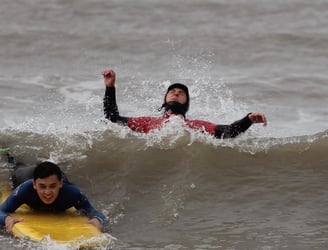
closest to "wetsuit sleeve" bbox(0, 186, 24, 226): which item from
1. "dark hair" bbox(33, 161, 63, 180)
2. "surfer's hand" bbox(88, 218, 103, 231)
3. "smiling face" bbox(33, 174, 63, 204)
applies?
"smiling face" bbox(33, 174, 63, 204)

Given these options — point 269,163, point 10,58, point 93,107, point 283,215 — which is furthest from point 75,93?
point 283,215

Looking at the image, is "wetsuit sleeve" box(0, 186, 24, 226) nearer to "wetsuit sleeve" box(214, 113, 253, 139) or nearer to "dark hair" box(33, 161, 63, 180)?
"dark hair" box(33, 161, 63, 180)

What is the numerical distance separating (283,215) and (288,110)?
15.2 ft

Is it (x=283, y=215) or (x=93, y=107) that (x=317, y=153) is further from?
(x=93, y=107)

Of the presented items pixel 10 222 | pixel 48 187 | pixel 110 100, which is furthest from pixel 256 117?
pixel 10 222

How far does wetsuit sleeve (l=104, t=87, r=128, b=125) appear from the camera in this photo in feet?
29.6

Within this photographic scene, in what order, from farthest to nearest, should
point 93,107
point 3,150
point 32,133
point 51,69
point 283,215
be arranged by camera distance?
point 51,69
point 93,107
point 32,133
point 3,150
point 283,215

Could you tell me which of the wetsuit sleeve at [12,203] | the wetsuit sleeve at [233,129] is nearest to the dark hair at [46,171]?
the wetsuit sleeve at [12,203]

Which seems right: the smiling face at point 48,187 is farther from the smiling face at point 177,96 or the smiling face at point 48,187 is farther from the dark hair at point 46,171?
the smiling face at point 177,96

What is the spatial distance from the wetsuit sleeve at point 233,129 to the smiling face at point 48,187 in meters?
2.36

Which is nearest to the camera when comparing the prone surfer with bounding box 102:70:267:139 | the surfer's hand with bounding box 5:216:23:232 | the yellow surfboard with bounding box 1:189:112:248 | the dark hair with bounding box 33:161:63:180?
the yellow surfboard with bounding box 1:189:112:248

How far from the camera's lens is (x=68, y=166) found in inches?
361

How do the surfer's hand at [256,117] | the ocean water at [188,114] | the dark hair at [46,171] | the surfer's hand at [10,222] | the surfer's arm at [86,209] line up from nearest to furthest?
the surfer's hand at [10,222], the dark hair at [46,171], the surfer's arm at [86,209], the ocean water at [188,114], the surfer's hand at [256,117]

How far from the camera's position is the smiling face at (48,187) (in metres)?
7.23
